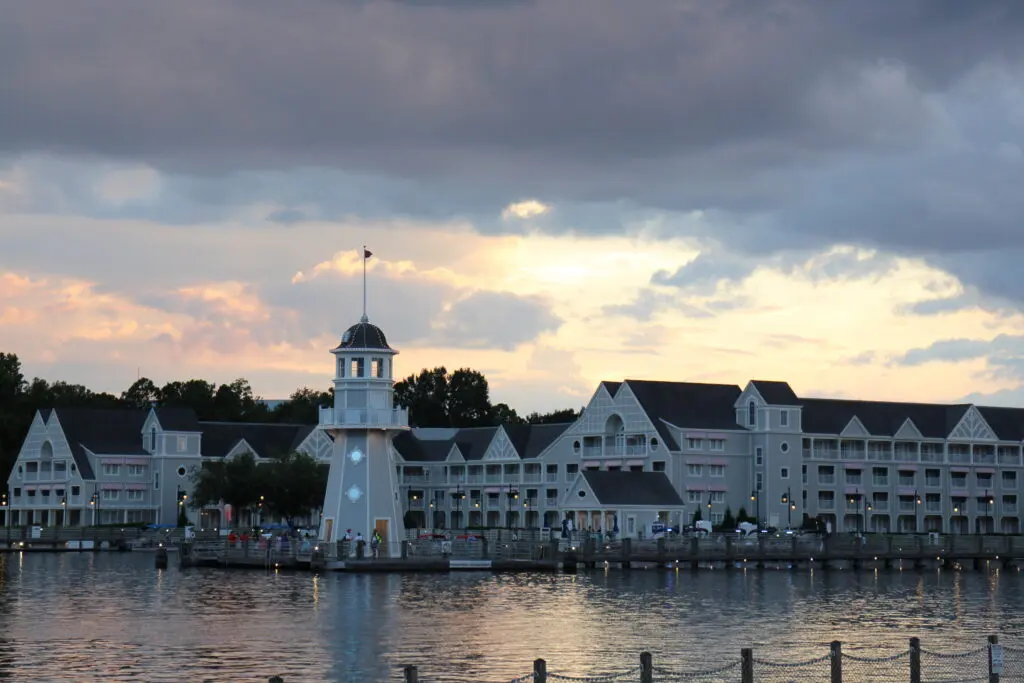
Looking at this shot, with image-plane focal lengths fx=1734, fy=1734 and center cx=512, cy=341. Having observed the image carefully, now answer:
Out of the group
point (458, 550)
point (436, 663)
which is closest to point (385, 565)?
point (458, 550)

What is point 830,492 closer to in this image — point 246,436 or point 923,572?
point 923,572

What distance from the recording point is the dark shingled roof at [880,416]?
145375mm

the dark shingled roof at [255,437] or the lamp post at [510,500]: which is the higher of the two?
the dark shingled roof at [255,437]

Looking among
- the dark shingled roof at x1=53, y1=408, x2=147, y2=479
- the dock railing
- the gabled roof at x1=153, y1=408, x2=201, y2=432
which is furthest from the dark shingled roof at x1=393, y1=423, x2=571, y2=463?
the dock railing

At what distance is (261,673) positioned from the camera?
4612 centimetres

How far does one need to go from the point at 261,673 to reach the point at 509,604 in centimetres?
2769

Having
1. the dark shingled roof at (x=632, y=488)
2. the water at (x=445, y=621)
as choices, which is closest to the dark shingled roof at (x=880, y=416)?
the dark shingled roof at (x=632, y=488)

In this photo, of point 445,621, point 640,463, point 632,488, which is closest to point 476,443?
point 640,463

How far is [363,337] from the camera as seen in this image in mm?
96250

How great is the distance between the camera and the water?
49.1 m

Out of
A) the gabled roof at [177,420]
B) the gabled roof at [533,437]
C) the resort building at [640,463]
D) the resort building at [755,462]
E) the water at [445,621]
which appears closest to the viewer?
the water at [445,621]

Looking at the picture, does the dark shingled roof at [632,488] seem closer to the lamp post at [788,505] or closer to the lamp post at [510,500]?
the lamp post at [788,505]

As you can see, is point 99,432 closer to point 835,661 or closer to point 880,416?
point 880,416

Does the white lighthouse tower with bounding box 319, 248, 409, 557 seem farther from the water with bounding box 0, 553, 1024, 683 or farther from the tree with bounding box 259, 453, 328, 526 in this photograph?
the tree with bounding box 259, 453, 328, 526
